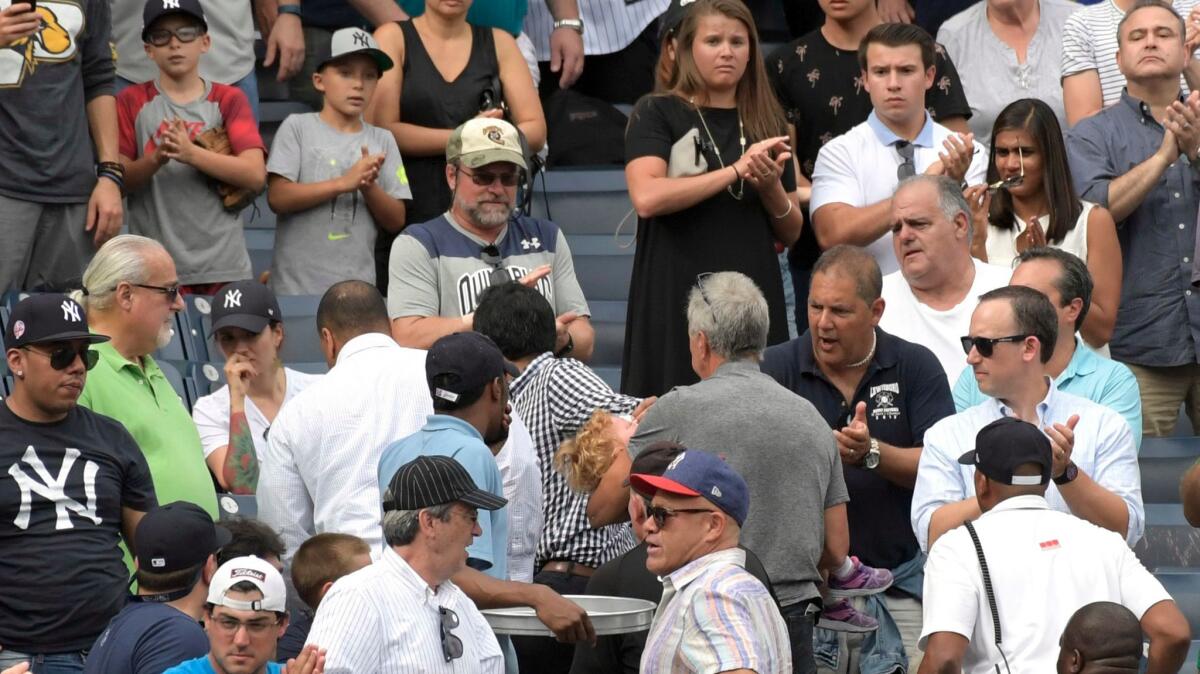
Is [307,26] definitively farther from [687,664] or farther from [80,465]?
[687,664]

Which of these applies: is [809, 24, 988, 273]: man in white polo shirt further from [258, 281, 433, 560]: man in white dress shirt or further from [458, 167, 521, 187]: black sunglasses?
[258, 281, 433, 560]: man in white dress shirt

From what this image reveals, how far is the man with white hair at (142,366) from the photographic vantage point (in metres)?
6.38

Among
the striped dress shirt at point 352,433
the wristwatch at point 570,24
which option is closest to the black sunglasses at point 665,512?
the striped dress shirt at point 352,433

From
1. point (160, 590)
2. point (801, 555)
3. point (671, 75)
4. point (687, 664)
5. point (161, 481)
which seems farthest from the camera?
point (671, 75)

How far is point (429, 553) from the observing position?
15.9 ft

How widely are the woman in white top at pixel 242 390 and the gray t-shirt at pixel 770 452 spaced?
1.76 metres

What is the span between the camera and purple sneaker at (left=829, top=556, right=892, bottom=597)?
20.1 feet

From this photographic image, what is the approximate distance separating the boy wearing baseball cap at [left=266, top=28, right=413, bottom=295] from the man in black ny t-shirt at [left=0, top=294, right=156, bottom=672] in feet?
8.92

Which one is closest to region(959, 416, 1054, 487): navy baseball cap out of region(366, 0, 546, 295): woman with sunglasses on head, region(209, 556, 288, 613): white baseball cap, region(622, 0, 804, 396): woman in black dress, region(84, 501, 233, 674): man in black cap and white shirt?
region(209, 556, 288, 613): white baseball cap

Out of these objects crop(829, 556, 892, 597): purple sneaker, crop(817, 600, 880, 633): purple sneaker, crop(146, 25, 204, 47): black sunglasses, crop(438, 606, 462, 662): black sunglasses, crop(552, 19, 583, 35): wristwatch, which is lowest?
crop(817, 600, 880, 633): purple sneaker

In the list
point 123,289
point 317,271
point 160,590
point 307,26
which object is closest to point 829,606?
point 160,590

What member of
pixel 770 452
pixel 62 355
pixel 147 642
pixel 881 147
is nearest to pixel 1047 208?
pixel 881 147

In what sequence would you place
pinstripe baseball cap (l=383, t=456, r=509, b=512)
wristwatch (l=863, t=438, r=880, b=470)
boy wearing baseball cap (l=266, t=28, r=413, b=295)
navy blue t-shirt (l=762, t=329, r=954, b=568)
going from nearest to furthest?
pinstripe baseball cap (l=383, t=456, r=509, b=512)
wristwatch (l=863, t=438, r=880, b=470)
navy blue t-shirt (l=762, t=329, r=954, b=568)
boy wearing baseball cap (l=266, t=28, r=413, b=295)

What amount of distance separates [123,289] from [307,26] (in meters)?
4.15
